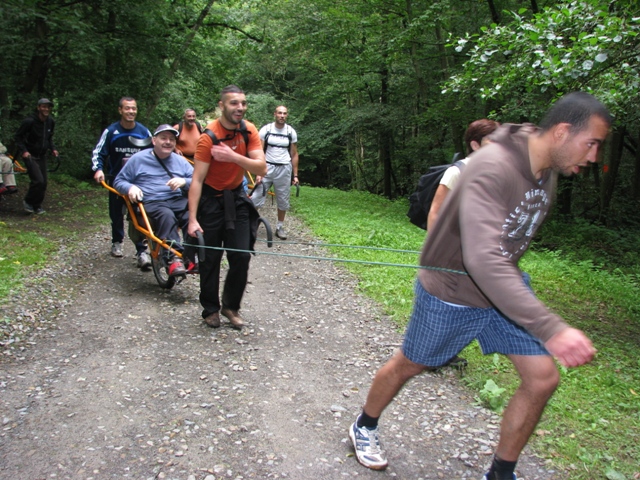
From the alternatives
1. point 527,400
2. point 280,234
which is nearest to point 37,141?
point 280,234

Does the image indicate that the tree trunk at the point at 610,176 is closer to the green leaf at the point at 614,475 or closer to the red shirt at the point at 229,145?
the red shirt at the point at 229,145

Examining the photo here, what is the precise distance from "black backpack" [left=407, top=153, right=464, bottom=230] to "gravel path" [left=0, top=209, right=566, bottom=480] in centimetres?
132

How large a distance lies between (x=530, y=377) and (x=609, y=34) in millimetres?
4064

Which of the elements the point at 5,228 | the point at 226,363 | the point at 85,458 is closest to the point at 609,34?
the point at 226,363

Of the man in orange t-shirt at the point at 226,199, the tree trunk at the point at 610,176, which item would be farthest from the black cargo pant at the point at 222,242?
the tree trunk at the point at 610,176

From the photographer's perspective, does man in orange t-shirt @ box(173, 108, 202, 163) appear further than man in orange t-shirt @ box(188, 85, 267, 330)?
Yes

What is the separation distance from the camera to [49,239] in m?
8.77

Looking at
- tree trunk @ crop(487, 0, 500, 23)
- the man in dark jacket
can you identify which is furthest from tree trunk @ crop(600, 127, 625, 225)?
the man in dark jacket

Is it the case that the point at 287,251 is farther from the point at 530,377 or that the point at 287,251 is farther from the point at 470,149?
the point at 530,377

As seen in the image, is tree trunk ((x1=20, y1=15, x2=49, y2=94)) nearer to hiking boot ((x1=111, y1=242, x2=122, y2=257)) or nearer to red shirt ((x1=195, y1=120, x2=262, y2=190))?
hiking boot ((x1=111, y1=242, x2=122, y2=257))

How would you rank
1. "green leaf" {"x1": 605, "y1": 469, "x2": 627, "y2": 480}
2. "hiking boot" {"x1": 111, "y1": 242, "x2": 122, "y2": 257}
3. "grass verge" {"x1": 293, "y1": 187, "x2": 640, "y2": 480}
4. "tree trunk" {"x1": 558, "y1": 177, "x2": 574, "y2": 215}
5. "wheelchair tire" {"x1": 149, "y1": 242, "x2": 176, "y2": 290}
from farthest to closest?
1. "tree trunk" {"x1": 558, "y1": 177, "x2": 574, "y2": 215}
2. "hiking boot" {"x1": 111, "y1": 242, "x2": 122, "y2": 257}
3. "wheelchair tire" {"x1": 149, "y1": 242, "x2": 176, "y2": 290}
4. "grass verge" {"x1": 293, "y1": 187, "x2": 640, "y2": 480}
5. "green leaf" {"x1": 605, "y1": 469, "x2": 627, "y2": 480}

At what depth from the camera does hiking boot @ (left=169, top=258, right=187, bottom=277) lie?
18.9ft

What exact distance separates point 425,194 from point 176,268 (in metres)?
2.87

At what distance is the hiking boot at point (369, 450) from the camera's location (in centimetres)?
313
